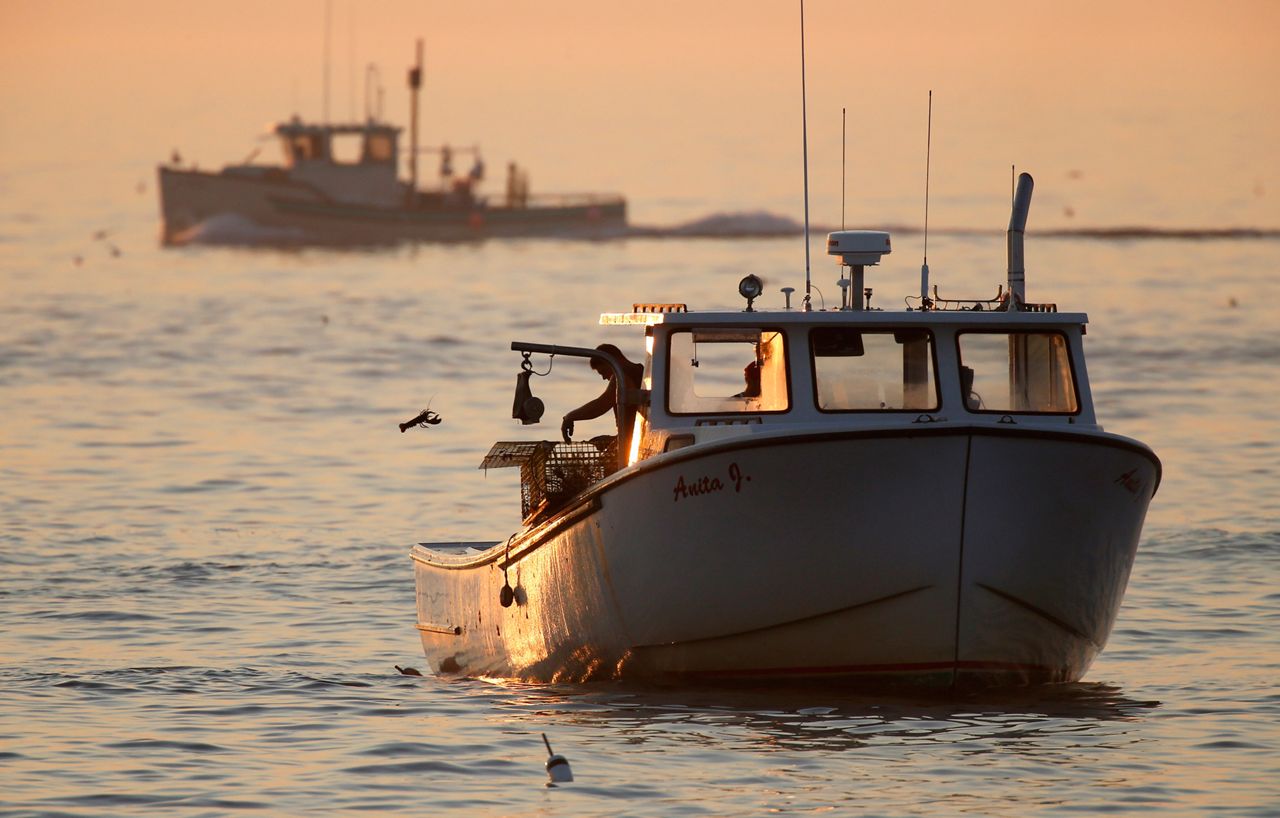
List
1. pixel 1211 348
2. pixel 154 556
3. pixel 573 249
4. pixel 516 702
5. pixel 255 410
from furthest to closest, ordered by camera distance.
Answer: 1. pixel 573 249
2. pixel 1211 348
3. pixel 255 410
4. pixel 154 556
5. pixel 516 702

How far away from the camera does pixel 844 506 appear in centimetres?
1580

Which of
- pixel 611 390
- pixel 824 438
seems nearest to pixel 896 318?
pixel 824 438

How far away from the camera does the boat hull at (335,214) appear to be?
112 meters

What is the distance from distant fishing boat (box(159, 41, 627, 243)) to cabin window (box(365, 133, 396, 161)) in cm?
5

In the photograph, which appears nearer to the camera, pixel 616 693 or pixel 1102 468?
pixel 1102 468

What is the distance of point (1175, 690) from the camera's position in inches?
734

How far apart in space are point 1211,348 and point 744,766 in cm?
4584

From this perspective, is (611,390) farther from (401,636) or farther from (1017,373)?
(401,636)

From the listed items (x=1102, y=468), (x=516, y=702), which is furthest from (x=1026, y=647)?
(x=516, y=702)

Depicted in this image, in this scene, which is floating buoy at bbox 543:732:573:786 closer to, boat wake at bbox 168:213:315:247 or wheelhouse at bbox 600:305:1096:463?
wheelhouse at bbox 600:305:1096:463

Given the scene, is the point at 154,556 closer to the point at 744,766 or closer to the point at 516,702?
the point at 516,702

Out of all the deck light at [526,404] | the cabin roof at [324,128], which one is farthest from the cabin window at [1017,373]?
the cabin roof at [324,128]

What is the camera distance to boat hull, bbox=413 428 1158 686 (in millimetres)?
15688

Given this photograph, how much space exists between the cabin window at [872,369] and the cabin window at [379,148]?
93.9 m
